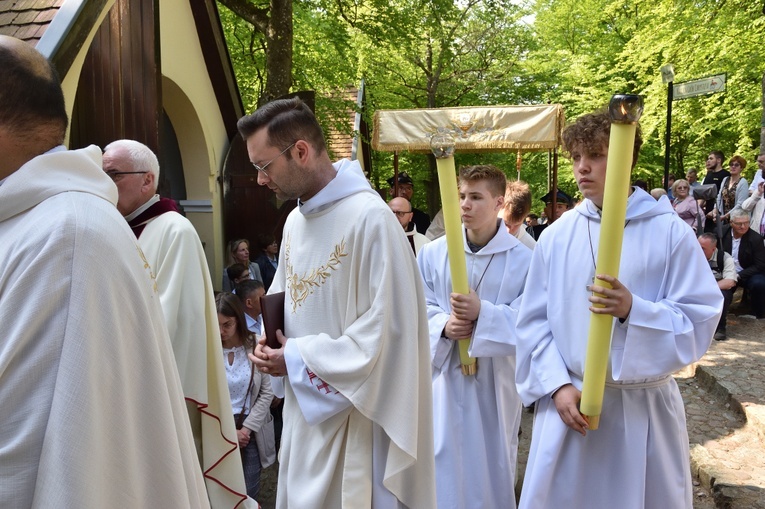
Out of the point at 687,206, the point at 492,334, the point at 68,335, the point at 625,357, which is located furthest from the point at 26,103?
the point at 687,206

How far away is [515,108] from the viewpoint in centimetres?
1049

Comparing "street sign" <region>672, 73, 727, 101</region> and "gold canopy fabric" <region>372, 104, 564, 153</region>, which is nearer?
"street sign" <region>672, 73, 727, 101</region>

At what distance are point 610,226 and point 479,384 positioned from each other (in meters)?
1.96

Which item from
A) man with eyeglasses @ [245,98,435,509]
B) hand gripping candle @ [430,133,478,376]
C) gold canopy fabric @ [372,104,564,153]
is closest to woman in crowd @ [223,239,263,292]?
gold canopy fabric @ [372,104,564,153]

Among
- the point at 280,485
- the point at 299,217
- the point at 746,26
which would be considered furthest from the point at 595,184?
the point at 746,26

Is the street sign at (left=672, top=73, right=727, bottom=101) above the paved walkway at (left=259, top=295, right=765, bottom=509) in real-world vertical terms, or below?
above

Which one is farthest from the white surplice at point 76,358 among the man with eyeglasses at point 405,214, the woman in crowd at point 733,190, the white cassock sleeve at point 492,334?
the woman in crowd at point 733,190

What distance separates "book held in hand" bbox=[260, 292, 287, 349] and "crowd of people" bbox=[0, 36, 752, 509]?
35 millimetres

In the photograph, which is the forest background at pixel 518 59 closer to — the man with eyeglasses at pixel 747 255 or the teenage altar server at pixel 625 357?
the man with eyeglasses at pixel 747 255

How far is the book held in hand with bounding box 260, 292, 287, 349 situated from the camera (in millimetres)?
2918

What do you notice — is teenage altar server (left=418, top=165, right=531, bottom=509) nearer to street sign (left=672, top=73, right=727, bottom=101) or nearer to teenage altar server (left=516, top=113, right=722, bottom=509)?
teenage altar server (left=516, top=113, right=722, bottom=509)

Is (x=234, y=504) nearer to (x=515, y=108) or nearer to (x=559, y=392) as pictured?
(x=559, y=392)

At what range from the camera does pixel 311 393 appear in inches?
107

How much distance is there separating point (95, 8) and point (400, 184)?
20.5ft
